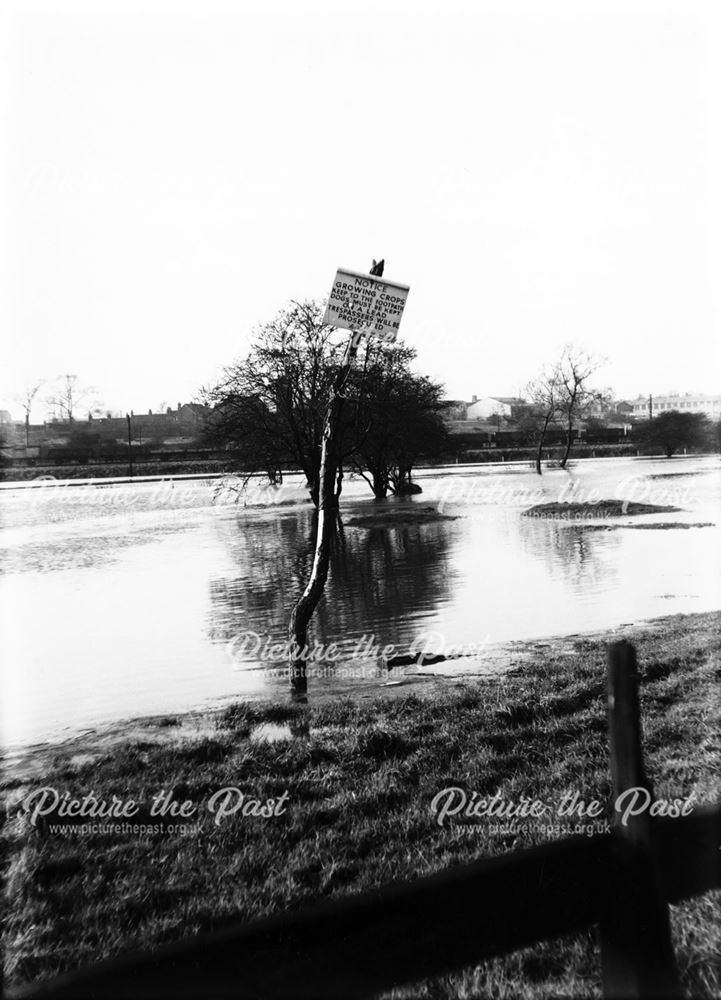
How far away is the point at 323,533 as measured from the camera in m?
Answer: 8.63

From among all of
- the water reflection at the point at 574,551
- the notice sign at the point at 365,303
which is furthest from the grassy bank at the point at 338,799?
the water reflection at the point at 574,551

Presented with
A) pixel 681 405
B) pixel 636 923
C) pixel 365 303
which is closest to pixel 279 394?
pixel 365 303

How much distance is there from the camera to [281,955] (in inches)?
70.7

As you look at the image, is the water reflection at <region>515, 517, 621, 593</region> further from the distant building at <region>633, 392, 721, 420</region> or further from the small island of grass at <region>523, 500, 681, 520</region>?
the distant building at <region>633, 392, 721, 420</region>

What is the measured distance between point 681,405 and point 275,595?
99078mm

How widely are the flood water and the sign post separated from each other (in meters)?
0.62

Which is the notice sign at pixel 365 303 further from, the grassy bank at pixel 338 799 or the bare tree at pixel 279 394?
the bare tree at pixel 279 394

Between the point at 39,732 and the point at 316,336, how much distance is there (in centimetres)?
1670

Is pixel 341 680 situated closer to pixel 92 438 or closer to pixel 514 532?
pixel 514 532

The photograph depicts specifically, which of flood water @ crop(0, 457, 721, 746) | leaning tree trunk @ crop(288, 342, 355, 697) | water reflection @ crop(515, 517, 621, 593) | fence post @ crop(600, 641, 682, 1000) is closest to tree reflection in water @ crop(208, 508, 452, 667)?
flood water @ crop(0, 457, 721, 746)

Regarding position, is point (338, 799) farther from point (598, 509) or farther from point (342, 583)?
point (598, 509)

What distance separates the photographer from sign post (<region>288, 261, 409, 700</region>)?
699 centimetres

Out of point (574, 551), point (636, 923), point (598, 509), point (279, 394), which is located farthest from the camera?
point (598, 509)

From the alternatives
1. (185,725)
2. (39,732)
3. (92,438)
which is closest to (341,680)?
(185,725)
